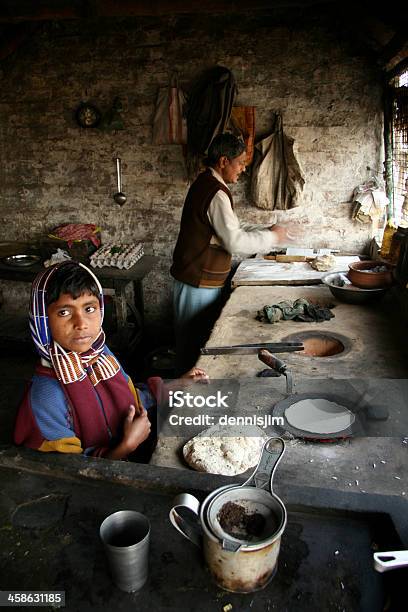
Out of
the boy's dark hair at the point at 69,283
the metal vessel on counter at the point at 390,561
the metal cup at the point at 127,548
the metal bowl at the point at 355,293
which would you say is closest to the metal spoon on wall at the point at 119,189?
the metal bowl at the point at 355,293

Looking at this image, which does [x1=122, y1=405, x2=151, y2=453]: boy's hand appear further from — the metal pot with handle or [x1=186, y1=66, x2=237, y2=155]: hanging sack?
[x1=186, y1=66, x2=237, y2=155]: hanging sack

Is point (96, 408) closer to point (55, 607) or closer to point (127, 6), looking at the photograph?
point (55, 607)

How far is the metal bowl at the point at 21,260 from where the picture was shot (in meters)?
5.02

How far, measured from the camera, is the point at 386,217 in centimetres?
482

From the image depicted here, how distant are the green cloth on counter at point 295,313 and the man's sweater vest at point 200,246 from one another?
659 millimetres

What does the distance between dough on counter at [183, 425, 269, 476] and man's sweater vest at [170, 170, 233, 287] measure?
1984 millimetres

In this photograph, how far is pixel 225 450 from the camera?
66.0 inches

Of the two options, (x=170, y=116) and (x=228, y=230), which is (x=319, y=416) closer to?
(x=228, y=230)

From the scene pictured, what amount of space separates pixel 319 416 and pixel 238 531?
996 mm

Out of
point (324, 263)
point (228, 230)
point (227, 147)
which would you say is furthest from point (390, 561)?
point (324, 263)

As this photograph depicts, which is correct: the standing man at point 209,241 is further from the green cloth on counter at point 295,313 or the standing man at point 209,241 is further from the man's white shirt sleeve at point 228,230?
the green cloth on counter at point 295,313

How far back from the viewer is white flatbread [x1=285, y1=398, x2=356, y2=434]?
1797 millimetres

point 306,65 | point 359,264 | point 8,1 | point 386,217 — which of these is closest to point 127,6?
point 8,1

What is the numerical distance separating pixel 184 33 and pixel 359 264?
317 centimetres
